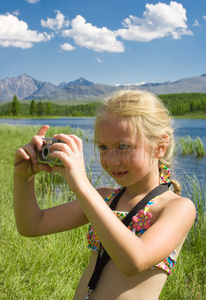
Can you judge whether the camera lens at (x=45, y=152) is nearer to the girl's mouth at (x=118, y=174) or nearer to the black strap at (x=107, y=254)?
the girl's mouth at (x=118, y=174)

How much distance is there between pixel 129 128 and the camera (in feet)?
4.20

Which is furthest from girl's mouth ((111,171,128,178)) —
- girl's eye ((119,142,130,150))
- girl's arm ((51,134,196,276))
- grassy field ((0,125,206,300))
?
grassy field ((0,125,206,300))

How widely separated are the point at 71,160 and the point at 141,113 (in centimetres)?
45

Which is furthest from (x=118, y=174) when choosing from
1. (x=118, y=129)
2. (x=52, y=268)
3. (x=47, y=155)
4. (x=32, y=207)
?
(x=52, y=268)

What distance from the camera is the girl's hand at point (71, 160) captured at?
3.32 feet

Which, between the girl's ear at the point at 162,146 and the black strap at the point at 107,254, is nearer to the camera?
the black strap at the point at 107,254

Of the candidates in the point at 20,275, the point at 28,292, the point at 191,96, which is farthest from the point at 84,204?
the point at 191,96

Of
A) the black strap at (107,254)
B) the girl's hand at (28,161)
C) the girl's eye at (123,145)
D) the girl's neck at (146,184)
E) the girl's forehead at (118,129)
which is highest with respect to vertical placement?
the girl's forehead at (118,129)

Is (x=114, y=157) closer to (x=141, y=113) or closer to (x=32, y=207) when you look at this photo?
(x=141, y=113)

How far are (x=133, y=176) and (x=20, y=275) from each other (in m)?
1.79

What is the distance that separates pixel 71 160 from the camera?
40.4 inches

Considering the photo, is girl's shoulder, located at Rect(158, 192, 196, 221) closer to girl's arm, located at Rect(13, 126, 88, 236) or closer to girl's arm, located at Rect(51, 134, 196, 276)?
girl's arm, located at Rect(51, 134, 196, 276)

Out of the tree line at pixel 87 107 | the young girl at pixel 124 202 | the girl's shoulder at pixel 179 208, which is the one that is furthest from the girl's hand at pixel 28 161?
the tree line at pixel 87 107

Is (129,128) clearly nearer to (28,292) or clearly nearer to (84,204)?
(84,204)
